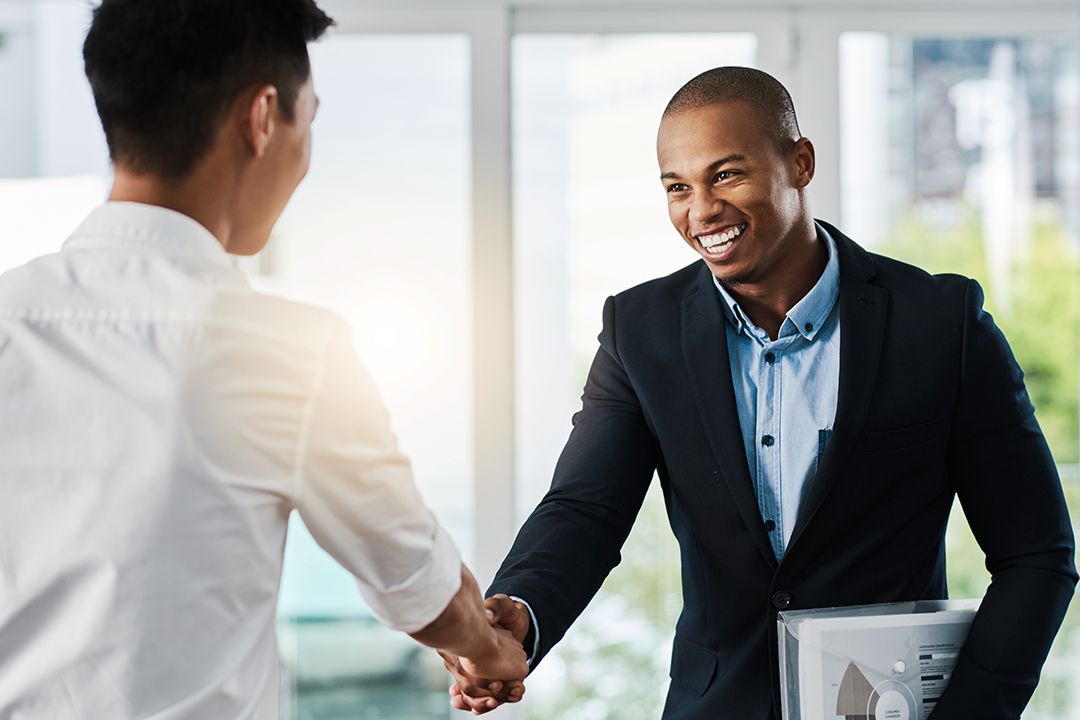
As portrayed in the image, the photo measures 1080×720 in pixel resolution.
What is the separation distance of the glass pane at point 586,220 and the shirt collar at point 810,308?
4.56ft

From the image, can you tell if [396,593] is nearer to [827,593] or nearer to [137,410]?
[137,410]

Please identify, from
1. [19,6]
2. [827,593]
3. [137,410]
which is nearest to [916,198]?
[827,593]

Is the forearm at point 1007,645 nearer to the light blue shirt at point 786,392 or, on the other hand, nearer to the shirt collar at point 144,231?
the light blue shirt at point 786,392

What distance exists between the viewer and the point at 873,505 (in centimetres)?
171

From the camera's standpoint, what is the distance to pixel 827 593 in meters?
1.69

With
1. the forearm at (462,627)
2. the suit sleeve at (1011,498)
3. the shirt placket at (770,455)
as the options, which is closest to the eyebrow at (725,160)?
the shirt placket at (770,455)

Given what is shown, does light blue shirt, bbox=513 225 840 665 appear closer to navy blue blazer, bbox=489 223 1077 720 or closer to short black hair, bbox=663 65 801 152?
navy blue blazer, bbox=489 223 1077 720

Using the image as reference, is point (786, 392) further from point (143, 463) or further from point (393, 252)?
point (393, 252)

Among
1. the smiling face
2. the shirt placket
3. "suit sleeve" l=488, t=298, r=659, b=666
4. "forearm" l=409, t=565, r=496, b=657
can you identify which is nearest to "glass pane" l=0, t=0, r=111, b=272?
"suit sleeve" l=488, t=298, r=659, b=666

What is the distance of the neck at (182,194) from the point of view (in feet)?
3.65

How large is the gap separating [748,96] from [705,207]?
18 centimetres

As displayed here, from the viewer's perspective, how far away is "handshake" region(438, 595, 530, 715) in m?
1.58

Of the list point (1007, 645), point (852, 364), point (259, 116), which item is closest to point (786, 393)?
point (852, 364)

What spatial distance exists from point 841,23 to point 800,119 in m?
0.28
